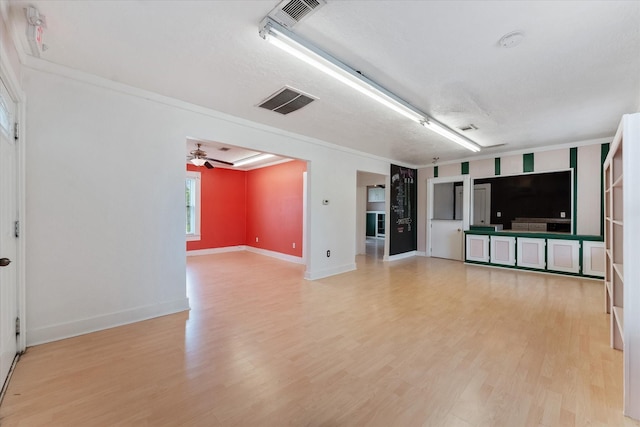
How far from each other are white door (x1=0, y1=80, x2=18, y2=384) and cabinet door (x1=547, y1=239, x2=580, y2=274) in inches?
302

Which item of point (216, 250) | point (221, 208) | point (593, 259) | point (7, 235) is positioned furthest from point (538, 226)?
point (7, 235)

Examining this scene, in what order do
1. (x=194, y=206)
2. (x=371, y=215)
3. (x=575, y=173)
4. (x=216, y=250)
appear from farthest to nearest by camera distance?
(x=371, y=215), (x=216, y=250), (x=194, y=206), (x=575, y=173)

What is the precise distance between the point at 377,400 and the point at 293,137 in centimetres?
394

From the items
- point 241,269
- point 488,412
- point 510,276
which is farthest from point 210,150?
point 510,276

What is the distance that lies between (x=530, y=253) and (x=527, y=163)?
2.00 meters

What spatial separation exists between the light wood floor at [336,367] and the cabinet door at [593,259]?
1659 mm

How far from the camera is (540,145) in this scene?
18.0 ft

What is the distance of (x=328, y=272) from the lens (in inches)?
207

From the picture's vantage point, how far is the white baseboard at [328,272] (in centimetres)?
497

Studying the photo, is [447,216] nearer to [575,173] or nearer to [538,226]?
[538,226]

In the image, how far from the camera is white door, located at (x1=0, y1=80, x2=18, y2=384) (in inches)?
74.5

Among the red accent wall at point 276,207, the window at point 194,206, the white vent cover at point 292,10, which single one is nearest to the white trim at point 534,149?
the red accent wall at point 276,207

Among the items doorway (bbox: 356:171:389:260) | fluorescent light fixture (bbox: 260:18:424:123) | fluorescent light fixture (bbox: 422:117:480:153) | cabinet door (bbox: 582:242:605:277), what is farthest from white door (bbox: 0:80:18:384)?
cabinet door (bbox: 582:242:605:277)

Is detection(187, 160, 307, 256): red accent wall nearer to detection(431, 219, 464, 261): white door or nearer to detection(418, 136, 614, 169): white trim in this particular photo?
detection(431, 219, 464, 261): white door
